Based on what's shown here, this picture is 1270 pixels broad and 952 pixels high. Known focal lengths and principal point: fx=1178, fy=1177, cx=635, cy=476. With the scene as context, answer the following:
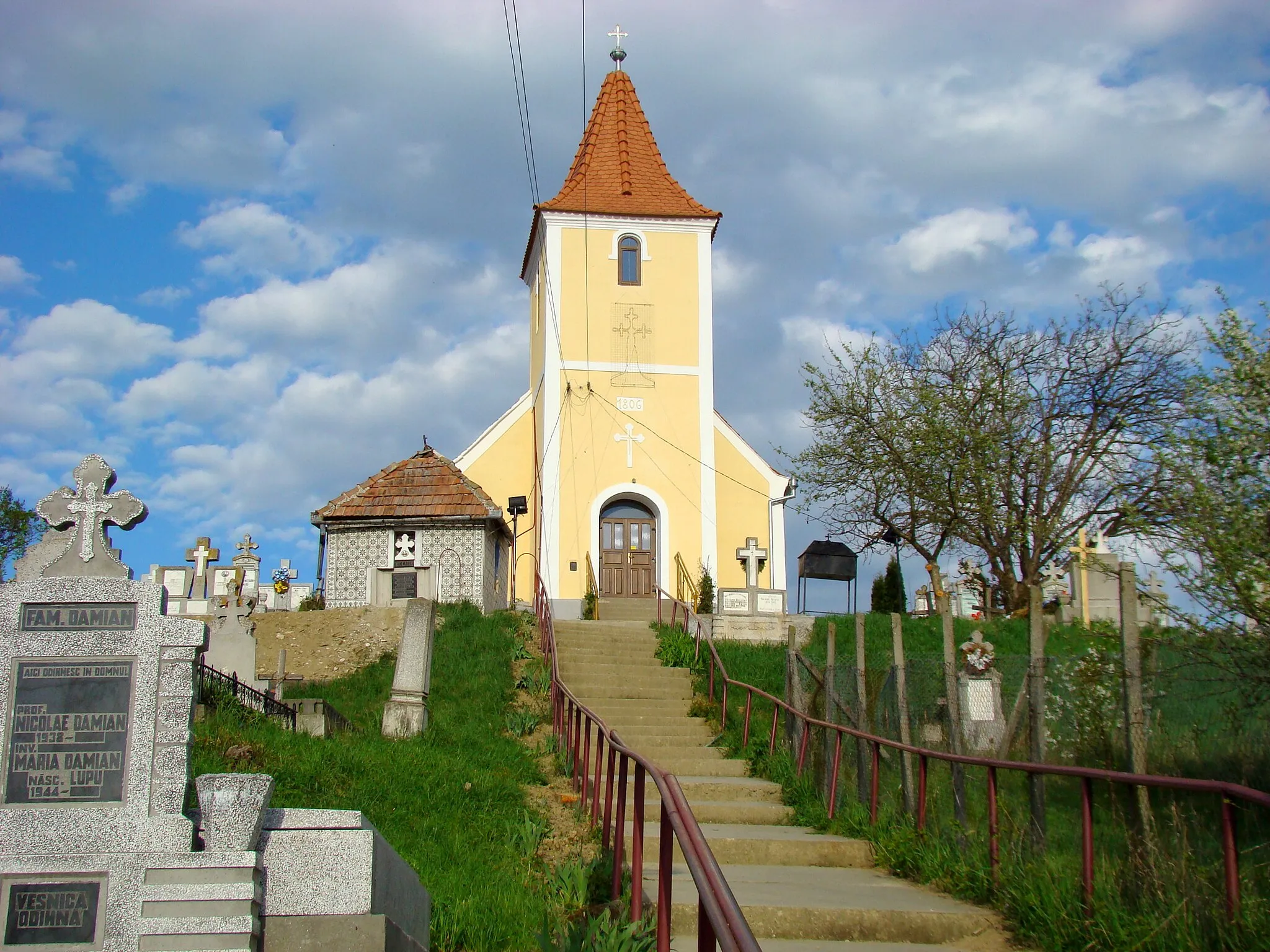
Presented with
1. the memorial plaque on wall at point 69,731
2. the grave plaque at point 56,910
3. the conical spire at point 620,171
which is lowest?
the grave plaque at point 56,910

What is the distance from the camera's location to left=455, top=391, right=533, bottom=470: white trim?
2955 cm

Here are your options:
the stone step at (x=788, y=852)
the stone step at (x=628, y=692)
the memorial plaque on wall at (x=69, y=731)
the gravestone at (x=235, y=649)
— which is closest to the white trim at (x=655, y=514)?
the stone step at (x=628, y=692)

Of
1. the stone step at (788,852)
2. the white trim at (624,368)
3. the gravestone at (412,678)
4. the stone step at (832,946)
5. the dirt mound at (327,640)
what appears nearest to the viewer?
the stone step at (832,946)

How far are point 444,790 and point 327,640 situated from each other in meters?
10.5

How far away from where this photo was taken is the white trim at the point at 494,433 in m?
29.5

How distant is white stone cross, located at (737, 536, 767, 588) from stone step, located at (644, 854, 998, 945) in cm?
1942

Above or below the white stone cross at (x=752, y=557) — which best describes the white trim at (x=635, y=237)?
above

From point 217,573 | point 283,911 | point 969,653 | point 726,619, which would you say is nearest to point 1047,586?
point 726,619

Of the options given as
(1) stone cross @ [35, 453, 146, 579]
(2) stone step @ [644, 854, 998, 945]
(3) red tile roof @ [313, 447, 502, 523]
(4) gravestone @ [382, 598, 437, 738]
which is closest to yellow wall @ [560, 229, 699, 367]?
(3) red tile roof @ [313, 447, 502, 523]

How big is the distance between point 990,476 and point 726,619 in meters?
7.47

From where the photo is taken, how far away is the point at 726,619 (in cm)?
2302

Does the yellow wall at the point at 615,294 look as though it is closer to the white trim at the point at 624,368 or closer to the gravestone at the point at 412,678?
the white trim at the point at 624,368

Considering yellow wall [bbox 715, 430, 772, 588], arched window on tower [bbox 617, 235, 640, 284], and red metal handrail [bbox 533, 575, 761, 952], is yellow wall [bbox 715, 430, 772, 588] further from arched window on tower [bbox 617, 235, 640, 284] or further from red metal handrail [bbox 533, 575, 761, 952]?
red metal handrail [bbox 533, 575, 761, 952]

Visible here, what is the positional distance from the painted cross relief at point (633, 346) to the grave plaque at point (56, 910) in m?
23.6
